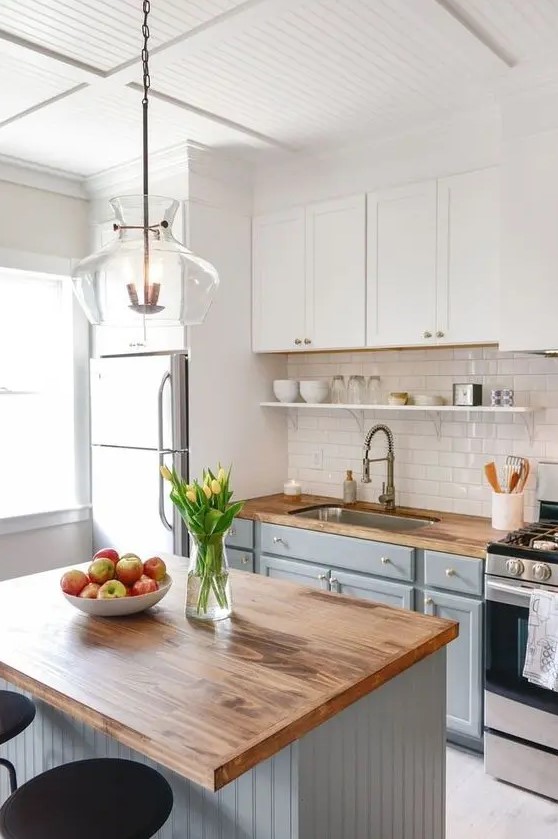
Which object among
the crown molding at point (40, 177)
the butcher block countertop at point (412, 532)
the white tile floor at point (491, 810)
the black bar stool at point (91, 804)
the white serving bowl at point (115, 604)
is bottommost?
the white tile floor at point (491, 810)

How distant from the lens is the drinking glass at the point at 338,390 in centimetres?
394

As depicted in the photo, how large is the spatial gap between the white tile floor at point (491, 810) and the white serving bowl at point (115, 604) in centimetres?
144

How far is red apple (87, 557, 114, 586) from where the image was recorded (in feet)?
6.77

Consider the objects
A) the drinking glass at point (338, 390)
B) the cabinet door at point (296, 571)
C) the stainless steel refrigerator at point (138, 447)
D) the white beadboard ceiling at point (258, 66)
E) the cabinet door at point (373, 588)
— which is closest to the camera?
the white beadboard ceiling at point (258, 66)

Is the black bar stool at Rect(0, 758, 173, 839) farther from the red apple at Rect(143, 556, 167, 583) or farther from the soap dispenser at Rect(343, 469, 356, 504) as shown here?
the soap dispenser at Rect(343, 469, 356, 504)

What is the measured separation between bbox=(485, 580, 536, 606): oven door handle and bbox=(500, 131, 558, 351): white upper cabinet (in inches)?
38.1

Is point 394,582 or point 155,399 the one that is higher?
point 155,399

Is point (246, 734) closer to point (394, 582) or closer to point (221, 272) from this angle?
point (394, 582)

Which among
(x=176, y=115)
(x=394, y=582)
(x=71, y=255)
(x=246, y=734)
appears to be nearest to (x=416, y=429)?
(x=394, y=582)

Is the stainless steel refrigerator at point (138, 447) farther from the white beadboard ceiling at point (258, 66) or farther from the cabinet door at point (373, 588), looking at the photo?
the white beadboard ceiling at point (258, 66)

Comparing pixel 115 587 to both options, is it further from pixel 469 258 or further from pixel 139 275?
pixel 469 258

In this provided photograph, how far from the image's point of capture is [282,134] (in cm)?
348

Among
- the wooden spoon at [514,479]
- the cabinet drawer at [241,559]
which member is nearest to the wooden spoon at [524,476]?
the wooden spoon at [514,479]

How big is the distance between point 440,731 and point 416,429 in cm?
198
